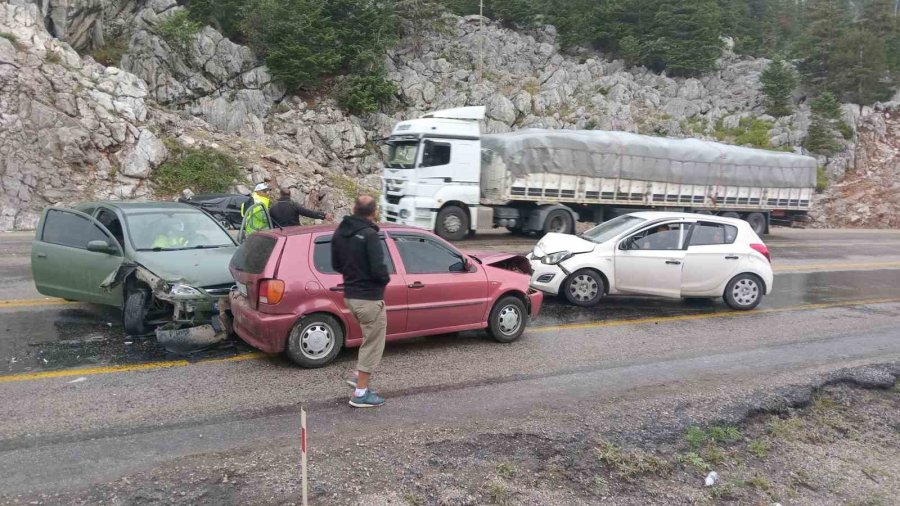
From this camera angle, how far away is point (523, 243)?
17531mm

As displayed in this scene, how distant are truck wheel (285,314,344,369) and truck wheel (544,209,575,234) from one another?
508 inches

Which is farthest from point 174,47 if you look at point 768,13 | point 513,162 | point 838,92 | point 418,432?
point 768,13

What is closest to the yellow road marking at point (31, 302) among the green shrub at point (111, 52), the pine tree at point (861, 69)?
the green shrub at point (111, 52)

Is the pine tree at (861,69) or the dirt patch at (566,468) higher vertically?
the pine tree at (861,69)

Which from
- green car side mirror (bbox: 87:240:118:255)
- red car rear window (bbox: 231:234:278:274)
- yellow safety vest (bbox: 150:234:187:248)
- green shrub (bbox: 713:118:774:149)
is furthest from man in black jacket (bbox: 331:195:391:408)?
green shrub (bbox: 713:118:774:149)

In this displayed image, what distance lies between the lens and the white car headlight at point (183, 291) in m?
6.54

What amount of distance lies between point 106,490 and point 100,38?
3816 cm

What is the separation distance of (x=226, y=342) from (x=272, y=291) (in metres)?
1.40

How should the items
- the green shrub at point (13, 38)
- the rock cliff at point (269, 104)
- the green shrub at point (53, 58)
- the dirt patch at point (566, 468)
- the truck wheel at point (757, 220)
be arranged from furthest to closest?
the green shrub at point (53, 58) → the green shrub at point (13, 38) → the truck wheel at point (757, 220) → the rock cliff at point (269, 104) → the dirt patch at point (566, 468)

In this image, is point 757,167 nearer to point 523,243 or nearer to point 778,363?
point 523,243

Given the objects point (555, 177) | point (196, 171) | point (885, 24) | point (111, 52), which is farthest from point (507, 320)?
point (885, 24)

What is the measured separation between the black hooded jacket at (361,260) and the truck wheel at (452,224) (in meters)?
11.7

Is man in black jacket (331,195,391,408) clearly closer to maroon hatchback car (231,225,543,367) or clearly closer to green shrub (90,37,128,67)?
maroon hatchback car (231,225,543,367)

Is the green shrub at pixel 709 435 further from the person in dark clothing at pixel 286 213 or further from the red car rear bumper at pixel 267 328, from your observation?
the person in dark clothing at pixel 286 213
